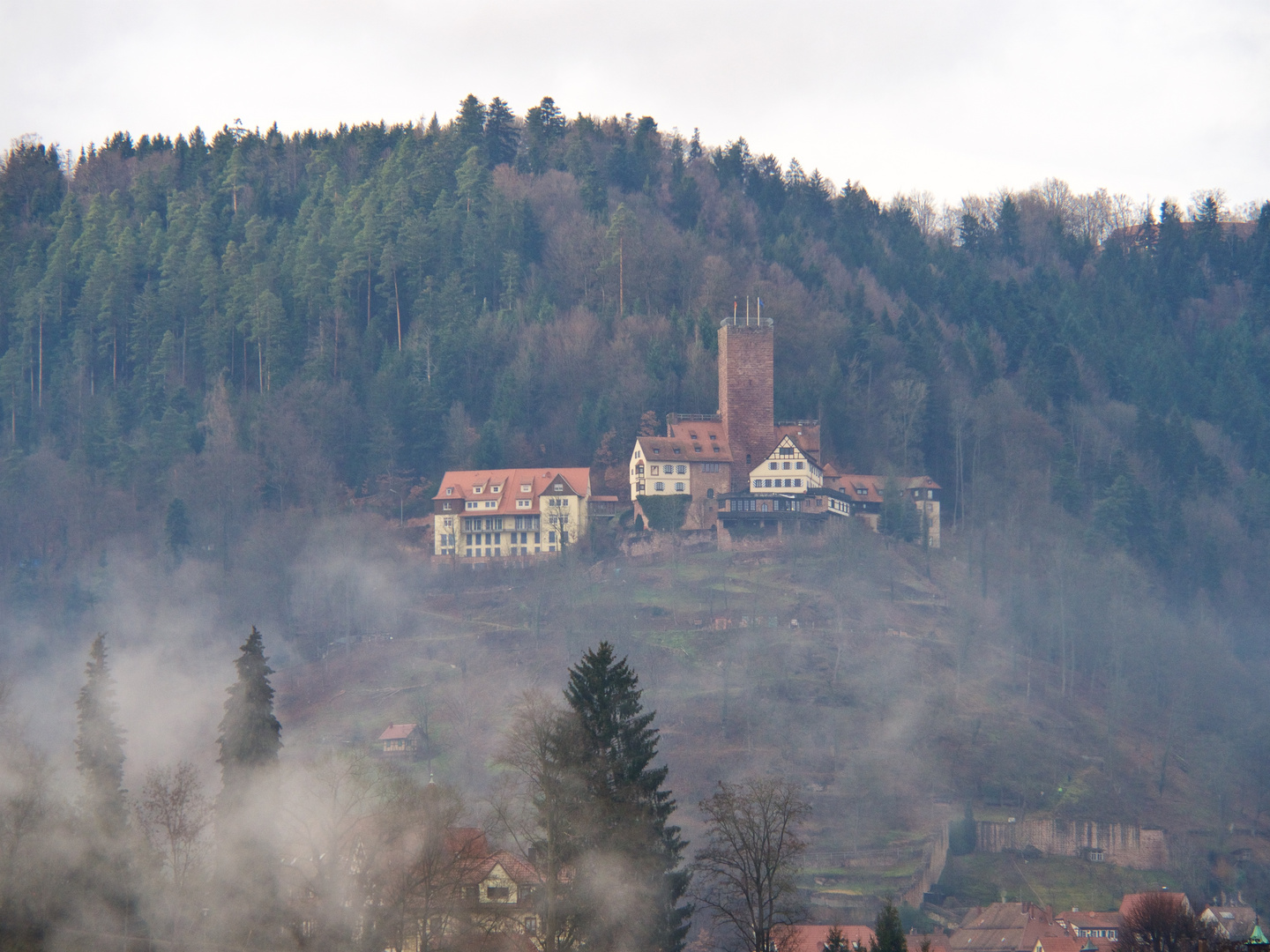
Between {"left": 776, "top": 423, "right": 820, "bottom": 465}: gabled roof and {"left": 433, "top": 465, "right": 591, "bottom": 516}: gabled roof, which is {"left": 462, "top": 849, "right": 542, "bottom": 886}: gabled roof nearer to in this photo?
{"left": 433, "top": 465, "right": 591, "bottom": 516}: gabled roof

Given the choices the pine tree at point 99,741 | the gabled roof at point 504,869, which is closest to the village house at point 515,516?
the pine tree at point 99,741

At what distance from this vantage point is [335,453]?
321 feet

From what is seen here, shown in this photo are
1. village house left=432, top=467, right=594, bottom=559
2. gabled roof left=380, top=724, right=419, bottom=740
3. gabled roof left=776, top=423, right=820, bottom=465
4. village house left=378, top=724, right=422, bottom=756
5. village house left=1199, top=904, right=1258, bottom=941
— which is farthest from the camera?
gabled roof left=776, top=423, right=820, bottom=465

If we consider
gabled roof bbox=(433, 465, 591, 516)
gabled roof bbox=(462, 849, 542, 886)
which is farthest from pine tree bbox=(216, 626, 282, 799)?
gabled roof bbox=(433, 465, 591, 516)

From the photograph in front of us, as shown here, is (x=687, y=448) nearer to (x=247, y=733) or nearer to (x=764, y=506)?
(x=764, y=506)

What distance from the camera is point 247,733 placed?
43094mm

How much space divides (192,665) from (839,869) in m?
35.9

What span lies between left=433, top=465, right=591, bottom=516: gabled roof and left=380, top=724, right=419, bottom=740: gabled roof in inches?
793

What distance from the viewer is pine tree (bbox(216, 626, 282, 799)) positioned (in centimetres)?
4284

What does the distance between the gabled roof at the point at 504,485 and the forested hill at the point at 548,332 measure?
3.67 metres

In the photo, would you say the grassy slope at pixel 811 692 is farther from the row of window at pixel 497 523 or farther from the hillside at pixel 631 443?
the row of window at pixel 497 523

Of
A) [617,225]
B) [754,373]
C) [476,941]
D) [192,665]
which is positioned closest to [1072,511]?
[754,373]

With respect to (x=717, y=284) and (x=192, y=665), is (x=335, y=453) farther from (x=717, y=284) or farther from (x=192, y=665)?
(x=717, y=284)

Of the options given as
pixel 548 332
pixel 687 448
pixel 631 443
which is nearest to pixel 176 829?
pixel 687 448
